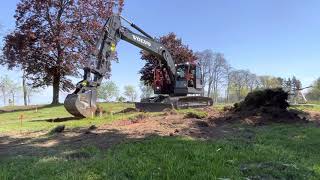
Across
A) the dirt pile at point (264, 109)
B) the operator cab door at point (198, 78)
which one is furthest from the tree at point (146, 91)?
the dirt pile at point (264, 109)

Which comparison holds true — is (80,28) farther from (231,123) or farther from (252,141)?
(252,141)

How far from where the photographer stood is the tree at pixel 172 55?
151ft

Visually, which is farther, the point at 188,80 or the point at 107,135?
the point at 188,80

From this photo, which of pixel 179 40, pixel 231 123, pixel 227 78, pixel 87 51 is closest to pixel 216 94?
pixel 227 78

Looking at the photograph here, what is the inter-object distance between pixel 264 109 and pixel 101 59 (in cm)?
794

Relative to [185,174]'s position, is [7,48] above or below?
above

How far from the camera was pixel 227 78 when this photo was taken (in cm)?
7156

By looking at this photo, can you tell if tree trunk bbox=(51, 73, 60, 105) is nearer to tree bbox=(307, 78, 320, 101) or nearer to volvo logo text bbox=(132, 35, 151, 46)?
volvo logo text bbox=(132, 35, 151, 46)

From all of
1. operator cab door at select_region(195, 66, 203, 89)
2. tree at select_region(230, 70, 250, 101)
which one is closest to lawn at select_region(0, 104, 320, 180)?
operator cab door at select_region(195, 66, 203, 89)

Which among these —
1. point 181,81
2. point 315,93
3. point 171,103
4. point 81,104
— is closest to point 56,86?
point 181,81

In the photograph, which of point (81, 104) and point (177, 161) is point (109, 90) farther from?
point (177, 161)

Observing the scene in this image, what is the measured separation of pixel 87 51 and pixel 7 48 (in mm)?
6194

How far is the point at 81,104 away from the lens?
18.7 meters

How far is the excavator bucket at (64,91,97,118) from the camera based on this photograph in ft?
60.7
